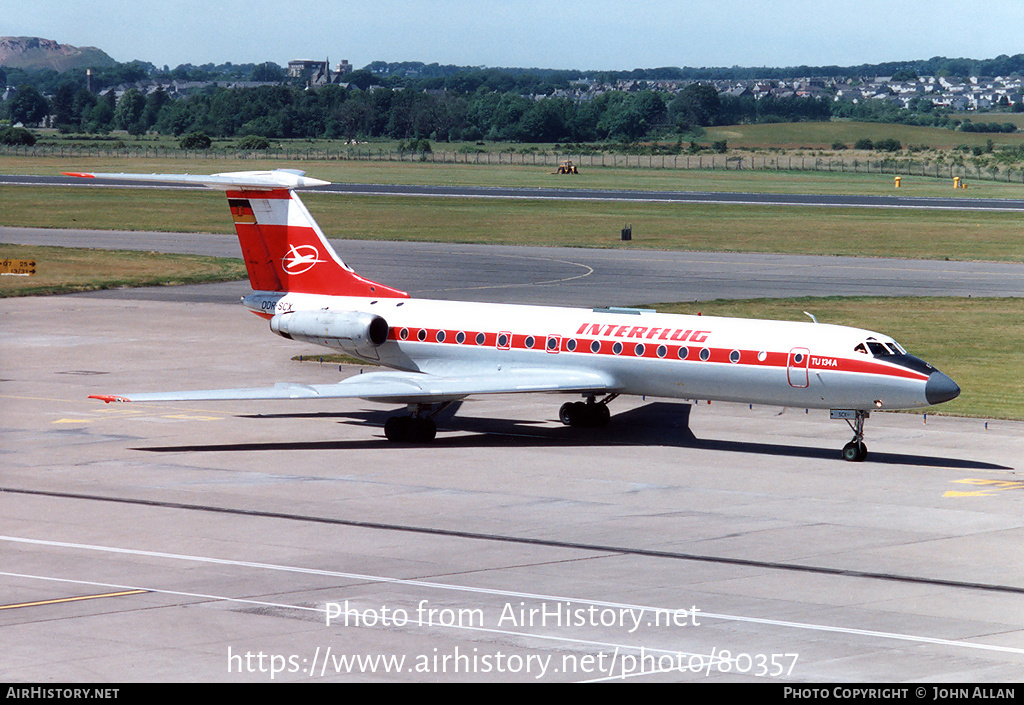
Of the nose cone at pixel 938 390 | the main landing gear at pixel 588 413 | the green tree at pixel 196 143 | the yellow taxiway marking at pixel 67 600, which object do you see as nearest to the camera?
the yellow taxiway marking at pixel 67 600

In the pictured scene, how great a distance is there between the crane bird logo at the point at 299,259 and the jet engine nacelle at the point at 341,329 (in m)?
1.69

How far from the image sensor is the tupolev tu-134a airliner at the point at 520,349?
3164cm

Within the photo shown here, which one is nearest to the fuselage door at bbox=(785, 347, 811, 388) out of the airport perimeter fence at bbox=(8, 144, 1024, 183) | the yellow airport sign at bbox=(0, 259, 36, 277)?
the yellow airport sign at bbox=(0, 259, 36, 277)

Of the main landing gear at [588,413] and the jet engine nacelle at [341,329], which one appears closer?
the jet engine nacelle at [341,329]

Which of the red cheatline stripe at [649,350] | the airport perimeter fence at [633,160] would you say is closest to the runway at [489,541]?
the red cheatline stripe at [649,350]

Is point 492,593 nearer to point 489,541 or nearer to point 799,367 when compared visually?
point 489,541

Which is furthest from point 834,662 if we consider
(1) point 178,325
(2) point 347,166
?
(2) point 347,166

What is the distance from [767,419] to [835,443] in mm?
3623

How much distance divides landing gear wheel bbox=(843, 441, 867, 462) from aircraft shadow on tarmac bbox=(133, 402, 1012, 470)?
0.38m

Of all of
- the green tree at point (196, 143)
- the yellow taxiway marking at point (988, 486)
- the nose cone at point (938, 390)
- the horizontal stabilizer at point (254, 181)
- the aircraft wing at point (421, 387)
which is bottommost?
the yellow taxiway marking at point (988, 486)

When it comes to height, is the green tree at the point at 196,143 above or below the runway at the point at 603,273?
above

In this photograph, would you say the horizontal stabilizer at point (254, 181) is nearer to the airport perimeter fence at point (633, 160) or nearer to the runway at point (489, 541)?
the runway at point (489, 541)

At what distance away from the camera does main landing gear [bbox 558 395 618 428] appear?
119ft

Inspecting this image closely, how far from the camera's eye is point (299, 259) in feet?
125
